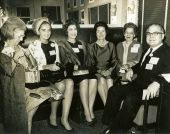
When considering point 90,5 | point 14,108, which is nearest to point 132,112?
point 14,108

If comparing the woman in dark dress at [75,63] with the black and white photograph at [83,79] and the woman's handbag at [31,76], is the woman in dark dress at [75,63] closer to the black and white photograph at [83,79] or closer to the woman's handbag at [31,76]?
the black and white photograph at [83,79]

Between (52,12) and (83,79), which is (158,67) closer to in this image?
(83,79)

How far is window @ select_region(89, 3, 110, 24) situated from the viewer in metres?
6.61

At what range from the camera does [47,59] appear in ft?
10.0

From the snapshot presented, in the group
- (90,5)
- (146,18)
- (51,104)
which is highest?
(90,5)

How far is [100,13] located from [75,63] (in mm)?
4768

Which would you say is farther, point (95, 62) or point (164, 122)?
point (95, 62)

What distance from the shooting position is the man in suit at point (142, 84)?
8.13 feet

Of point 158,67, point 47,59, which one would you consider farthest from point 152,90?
point 47,59

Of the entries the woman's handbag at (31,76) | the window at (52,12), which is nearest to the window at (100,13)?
the woman's handbag at (31,76)

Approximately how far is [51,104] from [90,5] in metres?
6.66

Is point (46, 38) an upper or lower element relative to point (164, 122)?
upper

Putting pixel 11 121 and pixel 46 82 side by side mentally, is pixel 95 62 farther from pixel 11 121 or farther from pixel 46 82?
pixel 11 121

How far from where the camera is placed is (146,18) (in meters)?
4.23
